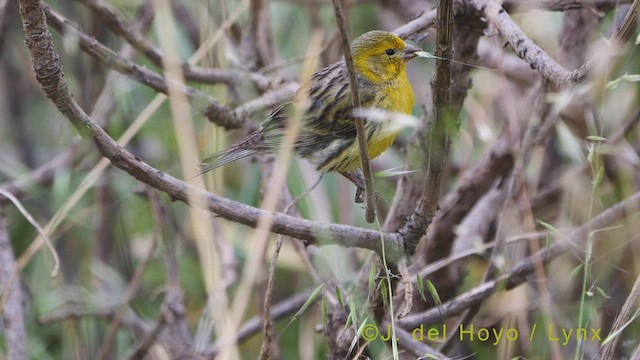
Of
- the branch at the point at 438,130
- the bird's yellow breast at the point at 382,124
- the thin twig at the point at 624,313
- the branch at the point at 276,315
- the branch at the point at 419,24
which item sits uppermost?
the branch at the point at 419,24

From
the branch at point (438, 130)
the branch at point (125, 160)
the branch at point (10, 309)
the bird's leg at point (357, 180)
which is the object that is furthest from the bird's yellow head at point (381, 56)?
the branch at point (10, 309)

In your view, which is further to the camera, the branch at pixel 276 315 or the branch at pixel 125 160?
the branch at pixel 276 315

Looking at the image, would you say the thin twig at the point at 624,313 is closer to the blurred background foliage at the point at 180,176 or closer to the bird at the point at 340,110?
the blurred background foliage at the point at 180,176

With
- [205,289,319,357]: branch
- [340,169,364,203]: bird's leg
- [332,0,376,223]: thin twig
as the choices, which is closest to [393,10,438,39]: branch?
[340,169,364,203]: bird's leg

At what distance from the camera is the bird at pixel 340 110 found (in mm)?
3160

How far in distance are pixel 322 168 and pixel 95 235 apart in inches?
58.7

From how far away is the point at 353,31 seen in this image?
192 inches

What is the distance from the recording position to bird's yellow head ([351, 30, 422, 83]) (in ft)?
10.8

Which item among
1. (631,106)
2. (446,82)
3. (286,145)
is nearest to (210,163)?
(286,145)

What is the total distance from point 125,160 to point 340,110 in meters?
1.29

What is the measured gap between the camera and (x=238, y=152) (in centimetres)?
312

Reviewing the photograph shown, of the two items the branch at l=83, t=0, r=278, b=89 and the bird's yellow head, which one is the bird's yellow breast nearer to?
the bird's yellow head

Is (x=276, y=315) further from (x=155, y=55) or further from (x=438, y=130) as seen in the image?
(x=438, y=130)

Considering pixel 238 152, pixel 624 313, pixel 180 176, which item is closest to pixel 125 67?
pixel 238 152
